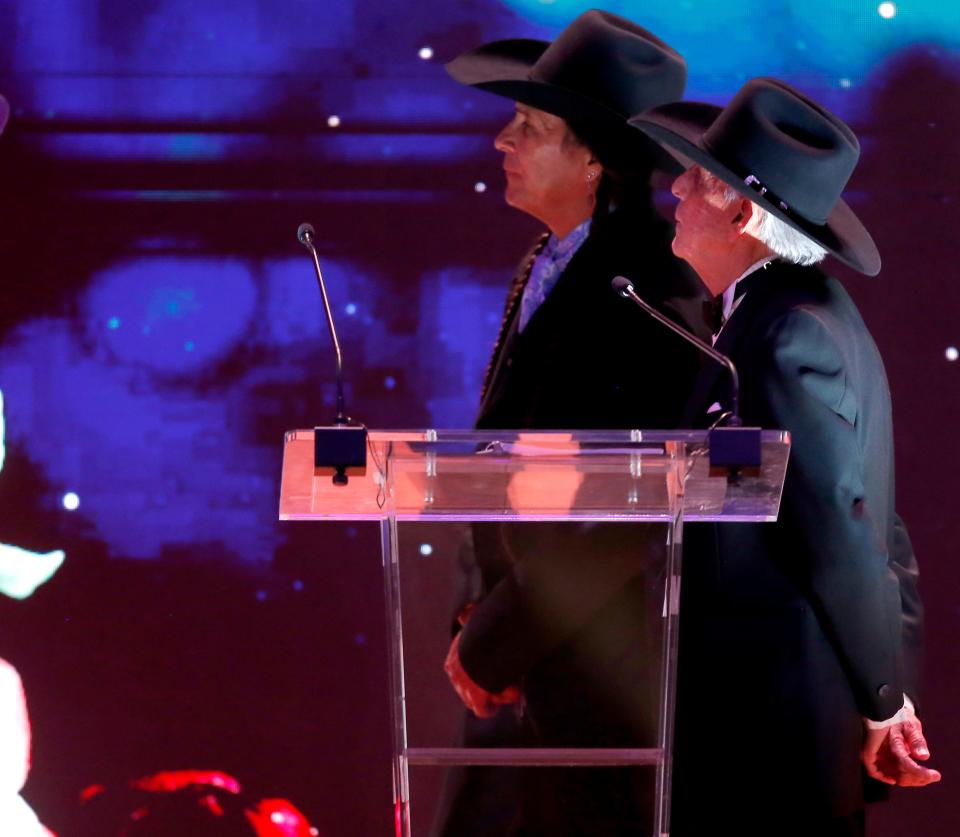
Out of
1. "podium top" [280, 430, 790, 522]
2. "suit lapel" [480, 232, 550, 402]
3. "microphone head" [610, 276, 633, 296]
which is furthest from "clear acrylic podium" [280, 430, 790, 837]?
"suit lapel" [480, 232, 550, 402]

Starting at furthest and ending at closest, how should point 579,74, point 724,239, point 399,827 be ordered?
point 579,74 → point 724,239 → point 399,827

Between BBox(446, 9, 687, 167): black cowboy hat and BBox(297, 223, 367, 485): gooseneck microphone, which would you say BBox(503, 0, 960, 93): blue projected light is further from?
BBox(297, 223, 367, 485): gooseneck microphone

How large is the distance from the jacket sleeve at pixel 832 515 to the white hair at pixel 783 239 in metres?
0.18

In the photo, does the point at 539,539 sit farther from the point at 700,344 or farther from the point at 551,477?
the point at 700,344

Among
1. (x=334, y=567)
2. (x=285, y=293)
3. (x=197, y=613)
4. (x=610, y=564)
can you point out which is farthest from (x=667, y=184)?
(x=610, y=564)

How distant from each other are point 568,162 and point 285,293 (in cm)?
84

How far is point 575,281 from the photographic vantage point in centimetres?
271

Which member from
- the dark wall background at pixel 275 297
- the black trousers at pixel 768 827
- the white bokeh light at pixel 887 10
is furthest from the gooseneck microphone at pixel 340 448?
the white bokeh light at pixel 887 10

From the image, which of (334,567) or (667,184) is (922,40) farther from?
(334,567)

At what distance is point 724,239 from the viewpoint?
2.44 metres

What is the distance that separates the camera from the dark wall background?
338 cm

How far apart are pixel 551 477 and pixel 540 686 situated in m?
0.27

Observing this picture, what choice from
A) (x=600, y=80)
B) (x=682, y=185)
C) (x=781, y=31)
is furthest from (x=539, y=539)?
(x=781, y=31)

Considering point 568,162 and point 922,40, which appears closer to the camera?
point 568,162
